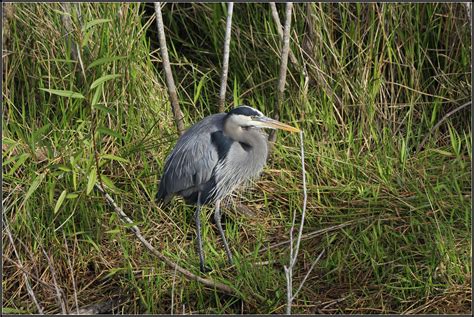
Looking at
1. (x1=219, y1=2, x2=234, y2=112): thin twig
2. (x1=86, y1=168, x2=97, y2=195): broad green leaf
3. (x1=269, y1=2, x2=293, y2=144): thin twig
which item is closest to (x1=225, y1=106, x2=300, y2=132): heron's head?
(x1=219, y1=2, x2=234, y2=112): thin twig

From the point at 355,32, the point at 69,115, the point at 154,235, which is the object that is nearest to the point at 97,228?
the point at 154,235

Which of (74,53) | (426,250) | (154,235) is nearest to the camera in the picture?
(426,250)

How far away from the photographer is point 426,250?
396cm

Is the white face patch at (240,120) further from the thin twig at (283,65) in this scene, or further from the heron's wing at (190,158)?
the thin twig at (283,65)

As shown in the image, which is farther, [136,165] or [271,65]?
[271,65]

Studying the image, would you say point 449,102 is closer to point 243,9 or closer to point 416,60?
point 416,60

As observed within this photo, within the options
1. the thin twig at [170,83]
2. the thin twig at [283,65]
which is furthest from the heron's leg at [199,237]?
the thin twig at [283,65]

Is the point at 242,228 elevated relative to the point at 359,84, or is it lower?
lower

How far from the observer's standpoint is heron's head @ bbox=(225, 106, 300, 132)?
3951mm

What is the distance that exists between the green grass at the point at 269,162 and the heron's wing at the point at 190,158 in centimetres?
19

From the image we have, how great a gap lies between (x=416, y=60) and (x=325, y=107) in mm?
559

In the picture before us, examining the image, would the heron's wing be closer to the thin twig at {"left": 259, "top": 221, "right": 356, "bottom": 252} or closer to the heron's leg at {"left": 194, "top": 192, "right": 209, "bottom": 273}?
the heron's leg at {"left": 194, "top": 192, "right": 209, "bottom": 273}

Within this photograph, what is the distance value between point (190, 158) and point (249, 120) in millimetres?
299

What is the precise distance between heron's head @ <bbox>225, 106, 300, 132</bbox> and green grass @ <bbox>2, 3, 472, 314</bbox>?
43 centimetres
